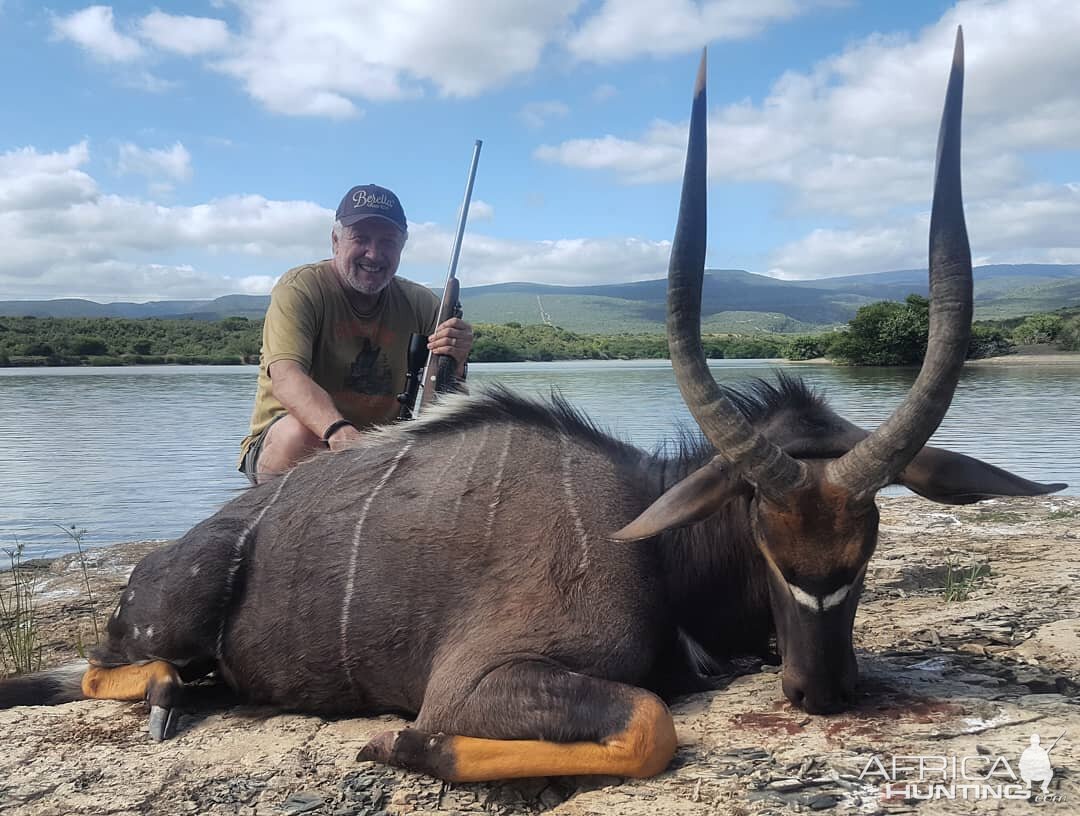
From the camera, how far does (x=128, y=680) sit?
17.4ft

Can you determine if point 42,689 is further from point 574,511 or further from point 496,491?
point 574,511

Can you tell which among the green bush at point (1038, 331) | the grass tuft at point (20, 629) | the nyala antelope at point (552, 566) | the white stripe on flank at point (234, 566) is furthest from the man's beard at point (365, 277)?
the green bush at point (1038, 331)

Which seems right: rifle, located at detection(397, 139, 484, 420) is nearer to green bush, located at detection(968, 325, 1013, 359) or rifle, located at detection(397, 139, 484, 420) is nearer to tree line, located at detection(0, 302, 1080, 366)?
tree line, located at detection(0, 302, 1080, 366)

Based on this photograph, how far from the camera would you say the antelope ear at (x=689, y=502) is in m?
4.06

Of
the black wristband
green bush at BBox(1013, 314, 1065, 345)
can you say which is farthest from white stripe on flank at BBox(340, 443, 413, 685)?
green bush at BBox(1013, 314, 1065, 345)

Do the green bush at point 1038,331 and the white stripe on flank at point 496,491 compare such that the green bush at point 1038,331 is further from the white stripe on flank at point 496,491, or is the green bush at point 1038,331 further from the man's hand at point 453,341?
the white stripe on flank at point 496,491

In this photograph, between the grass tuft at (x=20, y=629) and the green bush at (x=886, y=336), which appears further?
the green bush at (x=886, y=336)

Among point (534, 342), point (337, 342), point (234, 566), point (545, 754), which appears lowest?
point (545, 754)

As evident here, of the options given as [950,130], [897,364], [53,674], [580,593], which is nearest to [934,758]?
[580,593]

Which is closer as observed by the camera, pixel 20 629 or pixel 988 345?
pixel 20 629

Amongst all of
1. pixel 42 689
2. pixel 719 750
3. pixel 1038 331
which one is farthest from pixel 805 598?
pixel 1038 331

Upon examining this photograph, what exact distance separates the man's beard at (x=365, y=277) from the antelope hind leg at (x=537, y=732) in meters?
4.19

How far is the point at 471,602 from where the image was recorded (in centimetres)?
464

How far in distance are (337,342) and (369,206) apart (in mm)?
1119
